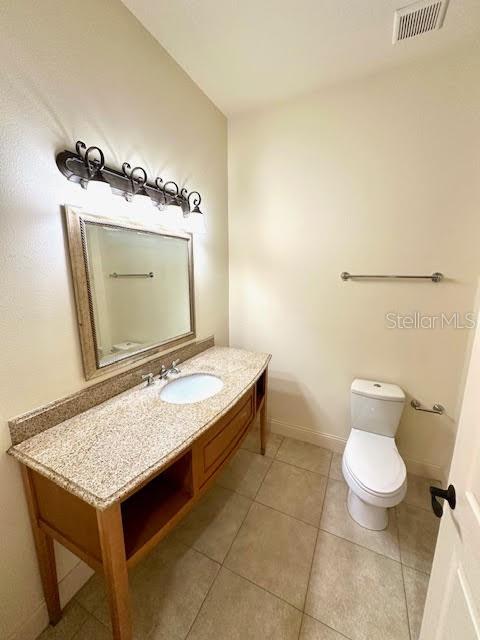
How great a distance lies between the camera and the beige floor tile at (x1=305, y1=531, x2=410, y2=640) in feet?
3.67

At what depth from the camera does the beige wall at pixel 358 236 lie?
1559 mm

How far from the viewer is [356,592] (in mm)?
1241

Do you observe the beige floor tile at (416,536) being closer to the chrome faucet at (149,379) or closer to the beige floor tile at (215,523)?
the beige floor tile at (215,523)

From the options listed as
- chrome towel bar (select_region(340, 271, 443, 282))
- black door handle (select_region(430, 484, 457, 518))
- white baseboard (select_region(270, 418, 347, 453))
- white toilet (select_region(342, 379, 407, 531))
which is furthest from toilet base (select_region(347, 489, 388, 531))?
chrome towel bar (select_region(340, 271, 443, 282))

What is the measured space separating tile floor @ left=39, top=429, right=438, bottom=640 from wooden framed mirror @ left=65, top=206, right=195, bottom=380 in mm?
1053

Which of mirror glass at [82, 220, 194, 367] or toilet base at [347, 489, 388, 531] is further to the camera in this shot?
toilet base at [347, 489, 388, 531]

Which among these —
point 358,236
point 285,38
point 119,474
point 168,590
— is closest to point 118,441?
point 119,474

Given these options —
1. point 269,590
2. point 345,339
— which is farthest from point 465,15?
point 269,590

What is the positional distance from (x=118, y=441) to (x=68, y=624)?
885 mm

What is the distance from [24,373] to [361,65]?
2.36m

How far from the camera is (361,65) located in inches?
61.5

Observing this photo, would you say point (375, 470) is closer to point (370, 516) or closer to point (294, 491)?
point (370, 516)

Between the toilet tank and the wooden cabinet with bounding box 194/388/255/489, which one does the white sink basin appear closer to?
the wooden cabinet with bounding box 194/388/255/489

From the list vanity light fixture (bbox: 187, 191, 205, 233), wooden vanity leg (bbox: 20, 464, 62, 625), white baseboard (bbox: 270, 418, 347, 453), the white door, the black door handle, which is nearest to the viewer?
the white door
